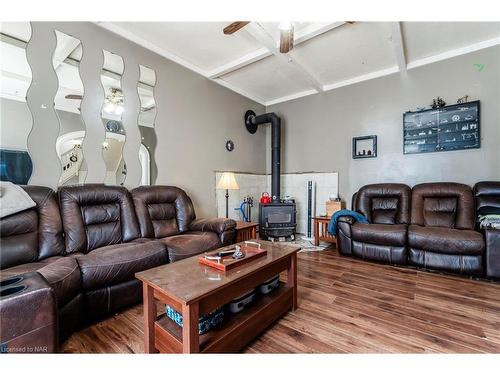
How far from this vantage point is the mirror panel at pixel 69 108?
2254 mm

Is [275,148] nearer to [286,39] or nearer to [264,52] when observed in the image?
[264,52]

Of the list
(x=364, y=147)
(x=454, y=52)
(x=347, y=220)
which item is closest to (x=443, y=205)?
(x=347, y=220)

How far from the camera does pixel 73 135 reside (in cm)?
233

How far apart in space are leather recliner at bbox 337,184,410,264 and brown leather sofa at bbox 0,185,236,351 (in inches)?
66.2

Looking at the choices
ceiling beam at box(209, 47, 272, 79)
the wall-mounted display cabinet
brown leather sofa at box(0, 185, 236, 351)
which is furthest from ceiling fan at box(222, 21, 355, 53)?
the wall-mounted display cabinet

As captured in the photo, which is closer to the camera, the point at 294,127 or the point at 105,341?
the point at 105,341

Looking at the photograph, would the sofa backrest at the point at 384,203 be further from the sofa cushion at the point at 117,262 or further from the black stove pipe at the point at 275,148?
the sofa cushion at the point at 117,262

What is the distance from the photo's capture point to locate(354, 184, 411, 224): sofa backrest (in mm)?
3279

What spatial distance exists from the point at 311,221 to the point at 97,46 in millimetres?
4040

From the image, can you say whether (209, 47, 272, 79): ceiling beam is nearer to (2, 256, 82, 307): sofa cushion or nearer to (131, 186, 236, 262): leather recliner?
(131, 186, 236, 262): leather recliner

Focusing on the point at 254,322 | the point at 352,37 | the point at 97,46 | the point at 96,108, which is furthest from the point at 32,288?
the point at 352,37

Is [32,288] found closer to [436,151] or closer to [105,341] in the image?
[105,341]

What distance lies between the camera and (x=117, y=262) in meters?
1.78

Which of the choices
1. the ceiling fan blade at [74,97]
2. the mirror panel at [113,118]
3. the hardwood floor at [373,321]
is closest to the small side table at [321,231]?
the hardwood floor at [373,321]
